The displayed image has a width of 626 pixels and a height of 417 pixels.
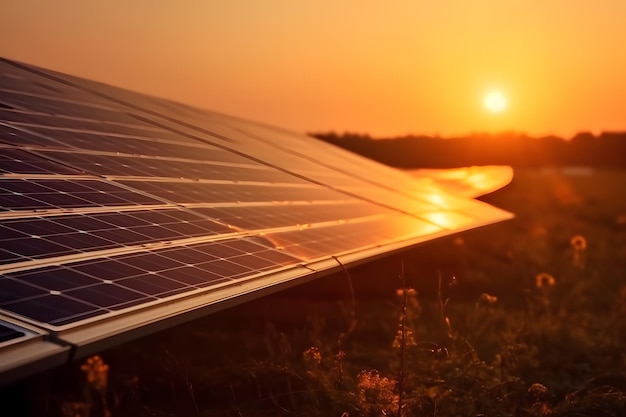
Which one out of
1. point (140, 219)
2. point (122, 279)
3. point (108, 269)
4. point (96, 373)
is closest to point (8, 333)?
point (96, 373)

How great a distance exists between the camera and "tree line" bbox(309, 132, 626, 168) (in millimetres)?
64125

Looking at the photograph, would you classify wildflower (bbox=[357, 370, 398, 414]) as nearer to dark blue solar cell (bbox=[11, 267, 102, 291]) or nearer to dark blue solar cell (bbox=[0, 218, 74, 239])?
dark blue solar cell (bbox=[11, 267, 102, 291])

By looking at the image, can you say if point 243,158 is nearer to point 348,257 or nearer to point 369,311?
point 369,311

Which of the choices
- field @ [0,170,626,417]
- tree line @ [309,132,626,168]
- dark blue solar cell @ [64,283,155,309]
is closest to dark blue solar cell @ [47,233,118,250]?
dark blue solar cell @ [64,283,155,309]

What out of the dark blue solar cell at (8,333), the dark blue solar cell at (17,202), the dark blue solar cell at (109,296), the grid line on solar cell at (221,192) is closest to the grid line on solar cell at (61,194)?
the dark blue solar cell at (17,202)

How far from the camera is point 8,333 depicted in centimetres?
410

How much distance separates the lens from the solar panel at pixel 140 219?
15.8ft

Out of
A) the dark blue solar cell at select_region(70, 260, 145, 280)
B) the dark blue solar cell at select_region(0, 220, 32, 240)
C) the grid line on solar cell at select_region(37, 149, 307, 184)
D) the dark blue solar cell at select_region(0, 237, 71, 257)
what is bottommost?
the dark blue solar cell at select_region(70, 260, 145, 280)

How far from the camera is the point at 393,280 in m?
12.5

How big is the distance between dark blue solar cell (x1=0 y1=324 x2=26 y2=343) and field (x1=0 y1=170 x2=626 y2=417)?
Result: 1.74ft

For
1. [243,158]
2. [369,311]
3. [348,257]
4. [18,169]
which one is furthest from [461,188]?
[18,169]

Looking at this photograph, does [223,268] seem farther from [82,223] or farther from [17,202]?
[17,202]

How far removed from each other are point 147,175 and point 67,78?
23.5 ft

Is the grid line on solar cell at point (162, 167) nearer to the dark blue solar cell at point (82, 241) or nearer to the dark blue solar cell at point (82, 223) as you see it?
the dark blue solar cell at point (82, 223)
